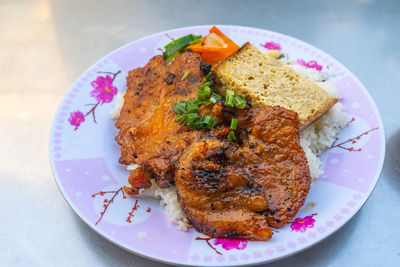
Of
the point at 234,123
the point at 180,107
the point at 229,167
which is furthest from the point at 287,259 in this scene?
the point at 180,107

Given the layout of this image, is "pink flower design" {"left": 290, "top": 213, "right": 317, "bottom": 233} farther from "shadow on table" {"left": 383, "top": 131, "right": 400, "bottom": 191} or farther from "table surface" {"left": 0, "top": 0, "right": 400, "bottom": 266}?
"shadow on table" {"left": 383, "top": 131, "right": 400, "bottom": 191}

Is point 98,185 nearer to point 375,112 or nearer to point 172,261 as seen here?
point 172,261

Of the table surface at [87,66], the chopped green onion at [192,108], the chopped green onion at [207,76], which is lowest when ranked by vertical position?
the table surface at [87,66]

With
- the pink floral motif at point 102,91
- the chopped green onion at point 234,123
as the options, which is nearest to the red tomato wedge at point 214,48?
the pink floral motif at point 102,91

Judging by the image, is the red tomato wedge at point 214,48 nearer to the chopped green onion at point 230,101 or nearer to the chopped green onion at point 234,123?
the chopped green onion at point 230,101

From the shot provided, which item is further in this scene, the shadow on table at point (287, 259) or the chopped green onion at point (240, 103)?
the chopped green onion at point (240, 103)

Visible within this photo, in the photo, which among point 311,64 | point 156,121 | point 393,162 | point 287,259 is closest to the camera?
point 287,259

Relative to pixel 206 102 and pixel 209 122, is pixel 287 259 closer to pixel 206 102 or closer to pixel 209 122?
pixel 209 122

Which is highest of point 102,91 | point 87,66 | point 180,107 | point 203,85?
point 203,85
